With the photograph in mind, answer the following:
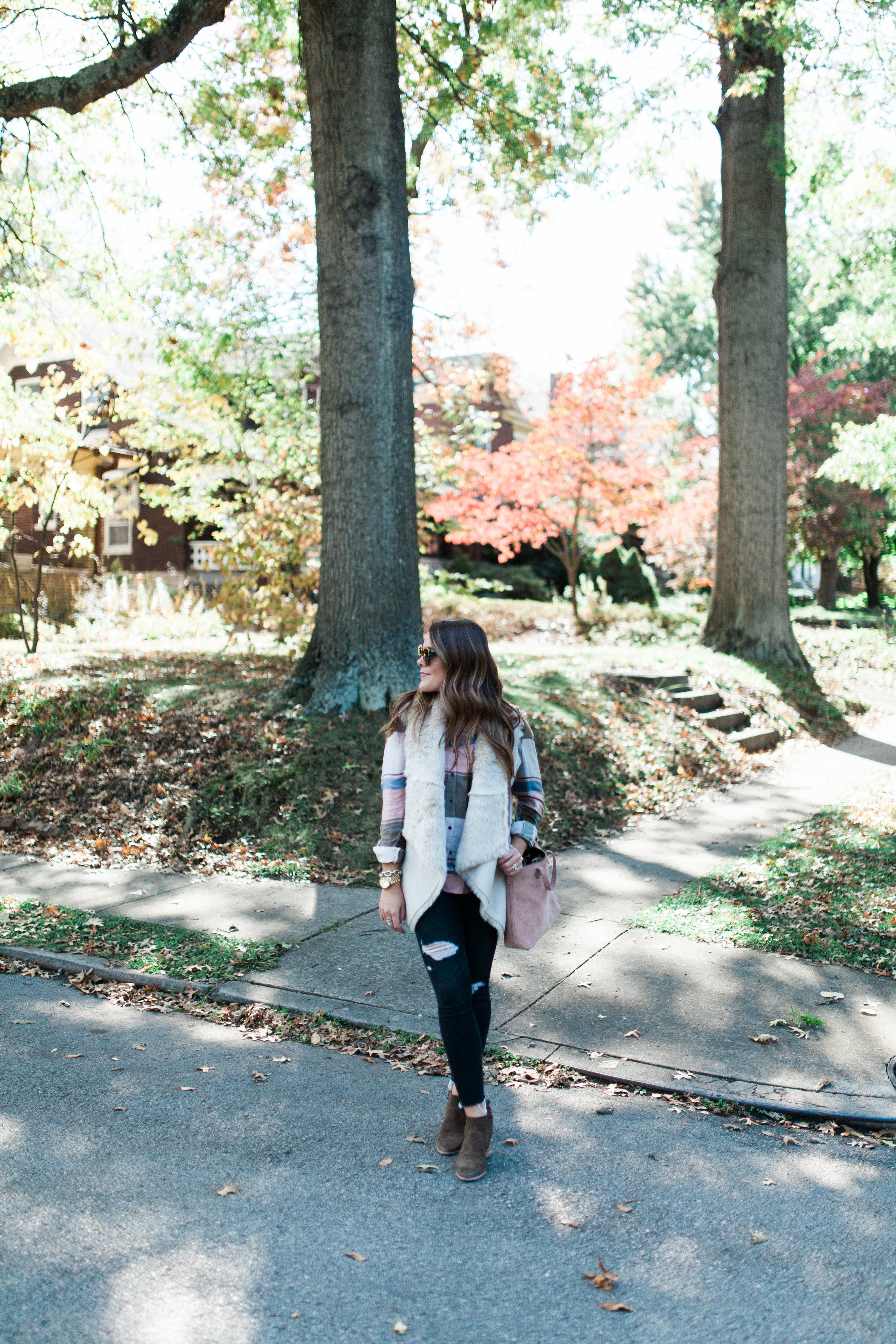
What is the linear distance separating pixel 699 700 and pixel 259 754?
220 inches

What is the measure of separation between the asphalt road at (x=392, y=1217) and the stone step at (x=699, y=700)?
7880mm

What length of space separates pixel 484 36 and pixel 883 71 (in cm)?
493

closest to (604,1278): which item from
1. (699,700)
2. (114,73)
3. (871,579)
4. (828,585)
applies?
(699,700)

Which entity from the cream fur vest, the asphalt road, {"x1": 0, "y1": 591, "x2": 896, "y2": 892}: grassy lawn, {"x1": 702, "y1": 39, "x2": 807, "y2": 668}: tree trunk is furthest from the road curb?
{"x1": 702, "y1": 39, "x2": 807, "y2": 668}: tree trunk

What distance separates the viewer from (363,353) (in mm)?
8516

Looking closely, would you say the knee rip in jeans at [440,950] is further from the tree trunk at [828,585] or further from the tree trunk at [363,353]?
the tree trunk at [828,585]

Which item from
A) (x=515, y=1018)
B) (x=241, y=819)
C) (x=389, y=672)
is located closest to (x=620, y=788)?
(x=389, y=672)

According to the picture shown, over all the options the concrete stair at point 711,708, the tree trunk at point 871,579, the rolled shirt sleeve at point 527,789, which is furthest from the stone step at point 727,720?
the tree trunk at point 871,579

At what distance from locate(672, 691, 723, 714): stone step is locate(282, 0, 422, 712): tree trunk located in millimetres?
4011

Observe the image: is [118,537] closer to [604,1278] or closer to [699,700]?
[699,700]

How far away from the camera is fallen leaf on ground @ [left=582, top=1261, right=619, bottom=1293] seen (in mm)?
2773

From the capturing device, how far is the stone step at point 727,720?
11430 millimetres

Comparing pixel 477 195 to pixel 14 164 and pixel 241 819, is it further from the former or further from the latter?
pixel 241 819

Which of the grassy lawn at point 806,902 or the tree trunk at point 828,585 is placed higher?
the tree trunk at point 828,585
